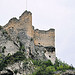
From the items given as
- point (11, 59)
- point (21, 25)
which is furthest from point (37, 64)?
point (21, 25)

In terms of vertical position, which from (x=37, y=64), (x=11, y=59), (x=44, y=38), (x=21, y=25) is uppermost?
(x=21, y=25)

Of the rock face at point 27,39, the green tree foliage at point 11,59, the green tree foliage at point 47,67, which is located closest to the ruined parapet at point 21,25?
the rock face at point 27,39

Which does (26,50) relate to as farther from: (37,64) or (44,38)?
(44,38)

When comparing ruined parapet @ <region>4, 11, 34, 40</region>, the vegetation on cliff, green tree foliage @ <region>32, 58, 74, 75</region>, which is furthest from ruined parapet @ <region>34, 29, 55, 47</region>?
the vegetation on cliff

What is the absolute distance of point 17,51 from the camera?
55688 mm

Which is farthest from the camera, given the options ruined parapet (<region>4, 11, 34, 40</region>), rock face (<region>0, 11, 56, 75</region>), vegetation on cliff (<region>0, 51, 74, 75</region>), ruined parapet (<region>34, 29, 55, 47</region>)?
ruined parapet (<region>34, 29, 55, 47</region>)

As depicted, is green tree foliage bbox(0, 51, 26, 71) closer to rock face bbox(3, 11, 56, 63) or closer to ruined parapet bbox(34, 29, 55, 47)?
rock face bbox(3, 11, 56, 63)

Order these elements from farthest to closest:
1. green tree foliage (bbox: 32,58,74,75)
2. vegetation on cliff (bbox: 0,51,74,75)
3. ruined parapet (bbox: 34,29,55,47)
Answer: ruined parapet (bbox: 34,29,55,47)
vegetation on cliff (bbox: 0,51,74,75)
green tree foliage (bbox: 32,58,74,75)

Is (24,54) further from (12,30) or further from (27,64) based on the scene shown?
(12,30)

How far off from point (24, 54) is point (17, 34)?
542 cm

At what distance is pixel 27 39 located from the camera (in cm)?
5819

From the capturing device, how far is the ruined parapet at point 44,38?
201ft

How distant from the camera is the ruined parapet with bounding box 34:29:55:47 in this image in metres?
61.3

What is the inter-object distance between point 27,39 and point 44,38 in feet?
16.0
